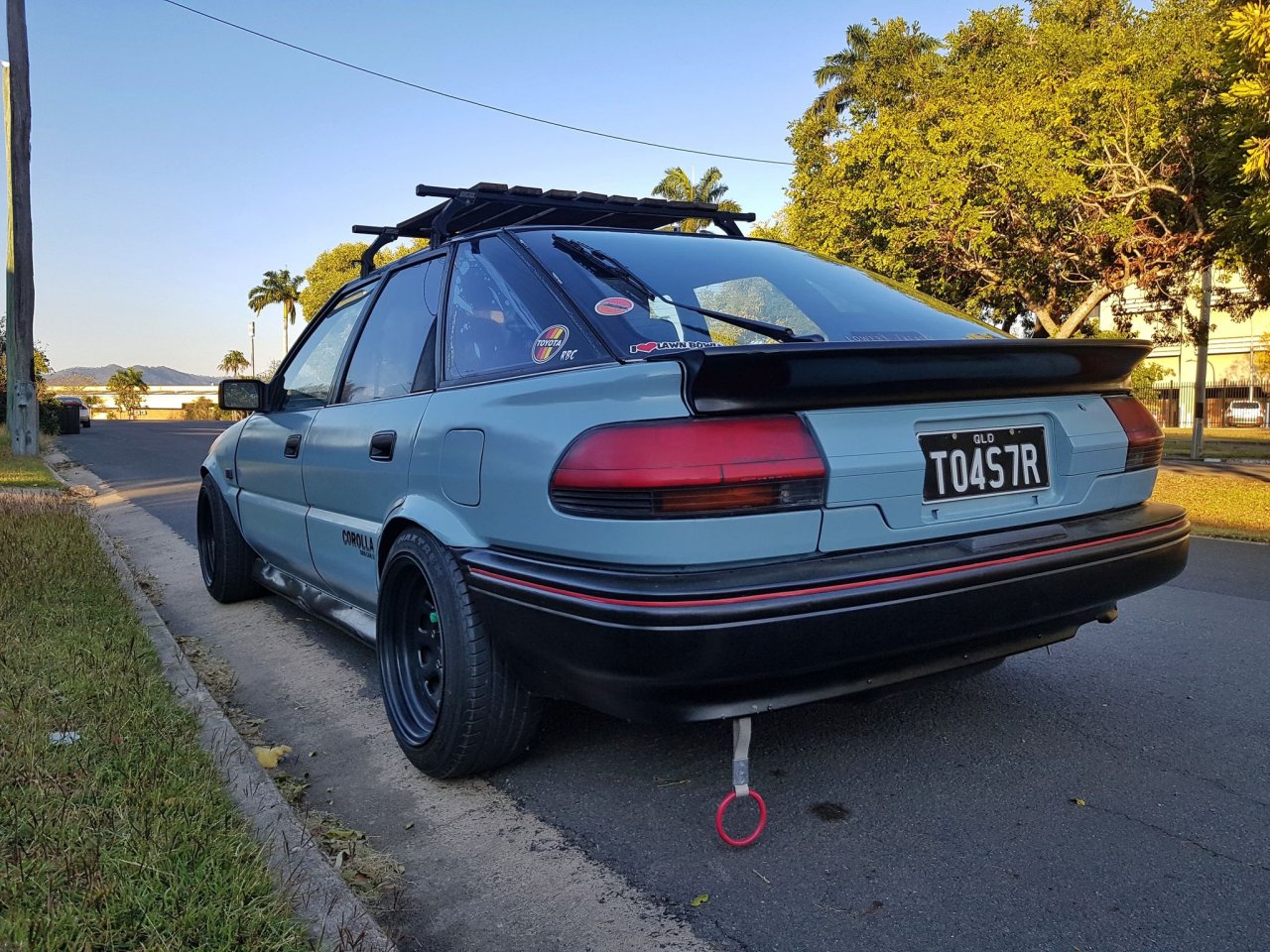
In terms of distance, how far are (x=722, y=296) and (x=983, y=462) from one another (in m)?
0.92

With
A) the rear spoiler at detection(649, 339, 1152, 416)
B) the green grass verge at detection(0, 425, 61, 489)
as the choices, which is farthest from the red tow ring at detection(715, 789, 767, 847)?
the green grass verge at detection(0, 425, 61, 489)

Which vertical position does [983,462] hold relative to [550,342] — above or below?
below

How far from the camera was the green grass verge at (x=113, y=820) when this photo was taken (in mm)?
1899

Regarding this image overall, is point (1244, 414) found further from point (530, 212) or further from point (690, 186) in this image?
point (530, 212)

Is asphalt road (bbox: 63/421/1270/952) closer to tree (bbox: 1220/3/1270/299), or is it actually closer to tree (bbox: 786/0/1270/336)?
tree (bbox: 1220/3/1270/299)

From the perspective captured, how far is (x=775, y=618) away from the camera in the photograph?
6.79ft

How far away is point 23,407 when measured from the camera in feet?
54.9

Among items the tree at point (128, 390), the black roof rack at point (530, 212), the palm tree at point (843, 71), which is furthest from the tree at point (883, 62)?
the tree at point (128, 390)

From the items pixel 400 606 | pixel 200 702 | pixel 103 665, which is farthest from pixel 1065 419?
pixel 103 665

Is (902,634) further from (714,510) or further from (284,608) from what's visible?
(284,608)

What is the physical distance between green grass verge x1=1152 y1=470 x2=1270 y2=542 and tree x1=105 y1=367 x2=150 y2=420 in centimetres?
8051

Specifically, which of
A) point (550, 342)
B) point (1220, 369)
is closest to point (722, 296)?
point (550, 342)

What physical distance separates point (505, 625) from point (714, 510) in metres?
0.69

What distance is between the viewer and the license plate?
7.86ft
